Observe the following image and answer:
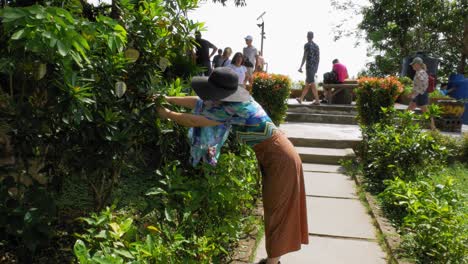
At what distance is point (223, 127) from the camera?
3.00 meters

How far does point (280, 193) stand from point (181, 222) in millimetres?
873

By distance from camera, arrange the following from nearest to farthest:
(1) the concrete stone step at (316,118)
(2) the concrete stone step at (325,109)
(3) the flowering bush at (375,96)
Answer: (3) the flowering bush at (375,96) → (1) the concrete stone step at (316,118) → (2) the concrete stone step at (325,109)

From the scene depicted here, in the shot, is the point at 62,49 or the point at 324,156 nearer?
the point at 62,49

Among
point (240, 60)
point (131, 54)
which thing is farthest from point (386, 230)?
point (240, 60)

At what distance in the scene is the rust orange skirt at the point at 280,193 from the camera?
10.4ft

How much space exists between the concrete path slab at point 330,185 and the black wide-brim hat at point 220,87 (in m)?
3.09

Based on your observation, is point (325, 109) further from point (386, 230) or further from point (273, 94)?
point (386, 230)

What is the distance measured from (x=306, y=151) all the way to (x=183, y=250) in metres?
5.25

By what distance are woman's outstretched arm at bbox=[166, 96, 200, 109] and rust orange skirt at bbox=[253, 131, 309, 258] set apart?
602mm

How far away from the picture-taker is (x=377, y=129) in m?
6.72

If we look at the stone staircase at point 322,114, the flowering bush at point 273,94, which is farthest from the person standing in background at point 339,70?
the flowering bush at point 273,94

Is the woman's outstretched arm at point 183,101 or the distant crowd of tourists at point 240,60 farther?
the distant crowd of tourists at point 240,60

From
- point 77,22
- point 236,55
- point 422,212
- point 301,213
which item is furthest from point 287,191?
point 236,55

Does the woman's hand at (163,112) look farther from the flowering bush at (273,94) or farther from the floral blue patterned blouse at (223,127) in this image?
the flowering bush at (273,94)
